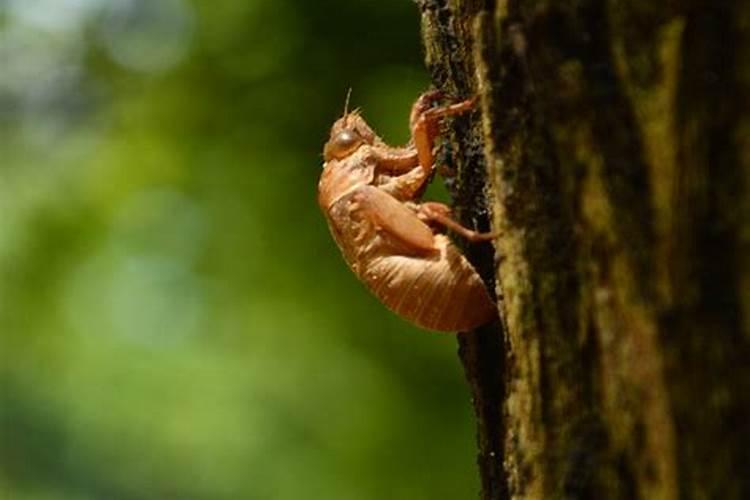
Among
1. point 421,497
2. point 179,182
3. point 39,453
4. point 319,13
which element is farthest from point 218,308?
point 39,453

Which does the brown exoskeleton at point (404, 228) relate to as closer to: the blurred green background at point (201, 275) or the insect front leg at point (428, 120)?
the insect front leg at point (428, 120)

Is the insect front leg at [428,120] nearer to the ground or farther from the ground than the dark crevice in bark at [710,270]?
farther from the ground

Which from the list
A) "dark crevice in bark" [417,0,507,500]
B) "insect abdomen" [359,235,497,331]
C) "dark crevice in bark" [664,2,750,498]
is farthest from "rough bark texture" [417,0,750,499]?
"insect abdomen" [359,235,497,331]

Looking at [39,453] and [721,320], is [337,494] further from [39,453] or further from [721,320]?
[721,320]

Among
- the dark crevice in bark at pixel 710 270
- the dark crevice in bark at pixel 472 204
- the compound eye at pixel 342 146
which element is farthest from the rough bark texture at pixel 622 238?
the compound eye at pixel 342 146

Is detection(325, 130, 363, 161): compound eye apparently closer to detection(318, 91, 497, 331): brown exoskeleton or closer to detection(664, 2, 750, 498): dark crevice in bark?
detection(318, 91, 497, 331): brown exoskeleton

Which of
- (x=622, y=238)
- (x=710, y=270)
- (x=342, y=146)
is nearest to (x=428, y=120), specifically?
(x=342, y=146)
